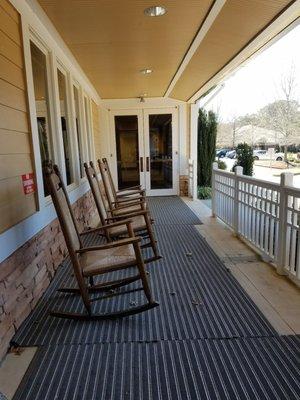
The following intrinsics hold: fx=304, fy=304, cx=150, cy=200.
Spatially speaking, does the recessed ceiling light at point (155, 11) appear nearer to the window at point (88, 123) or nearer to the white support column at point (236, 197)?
the white support column at point (236, 197)

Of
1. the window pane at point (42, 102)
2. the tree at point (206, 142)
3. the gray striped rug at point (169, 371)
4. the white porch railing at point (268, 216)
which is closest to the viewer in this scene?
the gray striped rug at point (169, 371)

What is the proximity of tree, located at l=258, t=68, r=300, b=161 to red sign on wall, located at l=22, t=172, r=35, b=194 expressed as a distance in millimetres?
14228

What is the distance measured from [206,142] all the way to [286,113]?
27.5 feet

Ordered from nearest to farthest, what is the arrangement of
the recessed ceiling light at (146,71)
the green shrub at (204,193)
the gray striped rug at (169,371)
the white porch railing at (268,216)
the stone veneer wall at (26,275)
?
the gray striped rug at (169,371) < the stone veneer wall at (26,275) < the white porch railing at (268,216) < the recessed ceiling light at (146,71) < the green shrub at (204,193)

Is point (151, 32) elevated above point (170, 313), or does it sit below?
above

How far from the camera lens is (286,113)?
1433cm

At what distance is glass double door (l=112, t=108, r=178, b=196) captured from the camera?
703 cm

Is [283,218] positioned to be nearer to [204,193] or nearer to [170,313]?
[170,313]

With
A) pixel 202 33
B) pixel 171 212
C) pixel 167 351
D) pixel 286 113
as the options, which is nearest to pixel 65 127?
pixel 202 33

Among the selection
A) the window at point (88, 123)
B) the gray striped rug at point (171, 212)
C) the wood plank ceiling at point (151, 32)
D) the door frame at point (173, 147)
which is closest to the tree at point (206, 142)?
the door frame at point (173, 147)

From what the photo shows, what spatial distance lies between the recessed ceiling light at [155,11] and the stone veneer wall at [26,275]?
6.64ft

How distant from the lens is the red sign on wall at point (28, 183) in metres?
2.28

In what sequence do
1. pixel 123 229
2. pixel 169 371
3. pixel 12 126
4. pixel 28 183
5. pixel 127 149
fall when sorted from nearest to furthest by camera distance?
pixel 169 371 → pixel 12 126 → pixel 28 183 → pixel 123 229 → pixel 127 149

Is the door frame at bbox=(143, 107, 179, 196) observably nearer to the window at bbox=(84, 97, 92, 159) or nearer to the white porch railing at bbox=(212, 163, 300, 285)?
the window at bbox=(84, 97, 92, 159)
